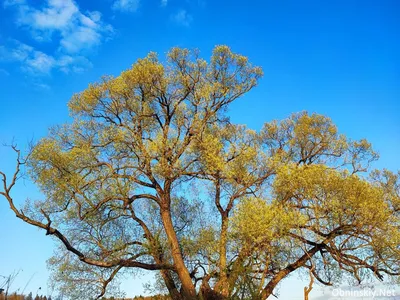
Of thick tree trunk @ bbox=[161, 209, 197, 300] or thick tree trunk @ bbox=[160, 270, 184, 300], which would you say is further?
thick tree trunk @ bbox=[160, 270, 184, 300]

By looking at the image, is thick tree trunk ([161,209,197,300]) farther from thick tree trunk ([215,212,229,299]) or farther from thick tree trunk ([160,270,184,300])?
thick tree trunk ([215,212,229,299])

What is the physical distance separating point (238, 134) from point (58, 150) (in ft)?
42.2

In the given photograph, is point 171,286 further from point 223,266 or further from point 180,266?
point 223,266

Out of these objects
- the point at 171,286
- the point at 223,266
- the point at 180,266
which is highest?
the point at 180,266

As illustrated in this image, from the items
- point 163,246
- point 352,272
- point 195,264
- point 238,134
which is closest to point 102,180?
point 163,246

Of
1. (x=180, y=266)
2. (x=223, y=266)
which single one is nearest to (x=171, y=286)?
(x=180, y=266)

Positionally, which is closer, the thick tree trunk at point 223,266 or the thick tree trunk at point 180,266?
the thick tree trunk at point 223,266

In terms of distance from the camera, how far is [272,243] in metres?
25.6

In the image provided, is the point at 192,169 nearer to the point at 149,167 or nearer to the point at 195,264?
the point at 149,167

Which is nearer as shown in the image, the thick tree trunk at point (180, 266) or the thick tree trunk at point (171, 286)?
the thick tree trunk at point (180, 266)

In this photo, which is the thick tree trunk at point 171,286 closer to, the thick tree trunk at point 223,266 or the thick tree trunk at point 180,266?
the thick tree trunk at point 180,266

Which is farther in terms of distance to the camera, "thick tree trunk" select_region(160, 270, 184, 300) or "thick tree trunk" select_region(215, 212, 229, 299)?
"thick tree trunk" select_region(160, 270, 184, 300)

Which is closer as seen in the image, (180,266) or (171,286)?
(180,266)

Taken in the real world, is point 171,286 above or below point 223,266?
below
